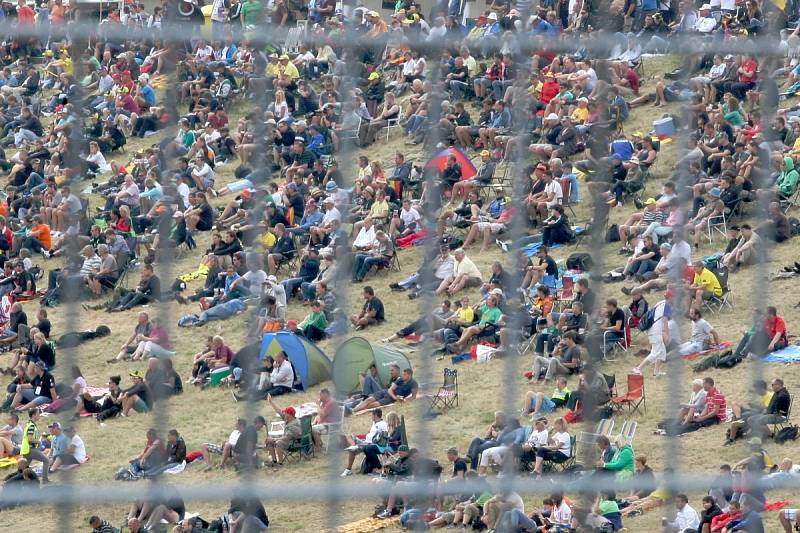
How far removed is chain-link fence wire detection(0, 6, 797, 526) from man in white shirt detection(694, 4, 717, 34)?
96mm

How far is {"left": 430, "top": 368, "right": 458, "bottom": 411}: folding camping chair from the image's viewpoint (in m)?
2.54

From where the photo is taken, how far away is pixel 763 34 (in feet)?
8.27

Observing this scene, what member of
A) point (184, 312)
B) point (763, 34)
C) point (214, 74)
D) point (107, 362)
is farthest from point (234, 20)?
point (107, 362)

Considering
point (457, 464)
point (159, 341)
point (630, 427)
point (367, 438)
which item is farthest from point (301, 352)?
point (630, 427)

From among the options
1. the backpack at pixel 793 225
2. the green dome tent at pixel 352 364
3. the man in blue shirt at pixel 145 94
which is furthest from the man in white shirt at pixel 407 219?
the backpack at pixel 793 225

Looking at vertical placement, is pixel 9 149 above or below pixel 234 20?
below

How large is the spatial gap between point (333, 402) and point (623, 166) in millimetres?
823

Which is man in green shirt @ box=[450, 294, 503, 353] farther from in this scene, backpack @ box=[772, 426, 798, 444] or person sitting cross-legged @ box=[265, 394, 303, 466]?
backpack @ box=[772, 426, 798, 444]

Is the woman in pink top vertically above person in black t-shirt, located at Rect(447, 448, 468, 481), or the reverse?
the woman in pink top

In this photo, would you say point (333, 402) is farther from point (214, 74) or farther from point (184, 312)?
point (214, 74)

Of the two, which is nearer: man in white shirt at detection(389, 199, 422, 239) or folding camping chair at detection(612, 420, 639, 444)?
man in white shirt at detection(389, 199, 422, 239)

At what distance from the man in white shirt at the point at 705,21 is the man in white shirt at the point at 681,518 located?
2.48 ft

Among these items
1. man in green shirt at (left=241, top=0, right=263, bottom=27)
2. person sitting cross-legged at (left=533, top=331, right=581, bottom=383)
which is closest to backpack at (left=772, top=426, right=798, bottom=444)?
person sitting cross-legged at (left=533, top=331, right=581, bottom=383)

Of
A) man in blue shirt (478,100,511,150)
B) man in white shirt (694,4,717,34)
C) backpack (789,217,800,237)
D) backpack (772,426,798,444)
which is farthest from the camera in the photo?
backpack (772,426,798,444)
